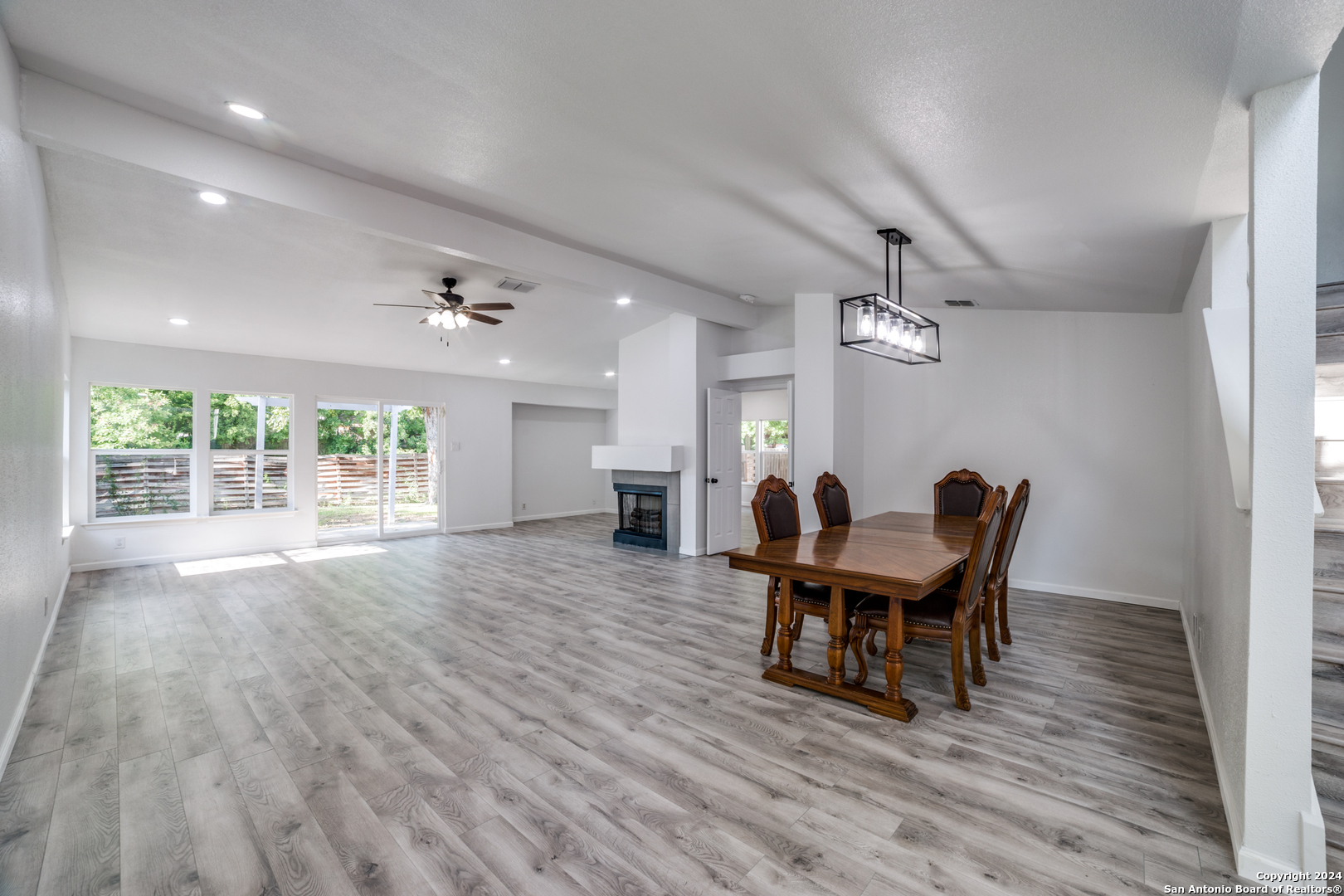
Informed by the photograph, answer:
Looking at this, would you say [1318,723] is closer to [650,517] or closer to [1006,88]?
[1006,88]

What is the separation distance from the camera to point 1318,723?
1.95m

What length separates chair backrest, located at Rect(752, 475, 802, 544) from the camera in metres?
3.40

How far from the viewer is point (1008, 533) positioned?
334cm

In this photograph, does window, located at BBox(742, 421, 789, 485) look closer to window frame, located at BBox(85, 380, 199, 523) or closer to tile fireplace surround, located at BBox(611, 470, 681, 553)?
tile fireplace surround, located at BBox(611, 470, 681, 553)

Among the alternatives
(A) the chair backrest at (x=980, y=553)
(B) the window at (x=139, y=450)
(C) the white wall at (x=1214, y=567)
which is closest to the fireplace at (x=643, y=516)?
(A) the chair backrest at (x=980, y=553)

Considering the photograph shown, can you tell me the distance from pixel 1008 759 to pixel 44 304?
5.43 metres

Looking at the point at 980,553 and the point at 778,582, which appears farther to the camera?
the point at 778,582

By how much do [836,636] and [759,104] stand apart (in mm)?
2419

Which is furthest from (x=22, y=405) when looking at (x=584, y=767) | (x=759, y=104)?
(x=759, y=104)

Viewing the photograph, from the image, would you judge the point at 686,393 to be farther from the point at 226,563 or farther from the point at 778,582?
the point at 226,563

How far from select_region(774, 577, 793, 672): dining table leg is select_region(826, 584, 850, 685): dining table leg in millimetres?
243

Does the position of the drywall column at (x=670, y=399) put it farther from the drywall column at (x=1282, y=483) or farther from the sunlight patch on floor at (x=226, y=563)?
the drywall column at (x=1282, y=483)

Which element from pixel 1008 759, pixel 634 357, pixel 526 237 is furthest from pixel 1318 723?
pixel 634 357

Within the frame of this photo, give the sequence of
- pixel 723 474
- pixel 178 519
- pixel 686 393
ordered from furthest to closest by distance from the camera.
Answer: pixel 723 474 → pixel 686 393 → pixel 178 519
